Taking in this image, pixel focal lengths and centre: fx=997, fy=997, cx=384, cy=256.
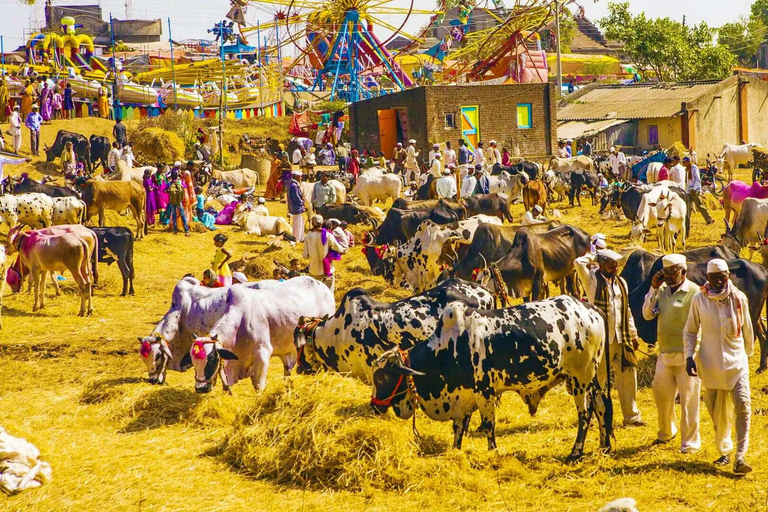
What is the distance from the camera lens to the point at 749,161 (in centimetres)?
3500

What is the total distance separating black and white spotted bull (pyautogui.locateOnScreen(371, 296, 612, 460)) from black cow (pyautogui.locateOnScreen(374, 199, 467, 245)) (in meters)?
10.0

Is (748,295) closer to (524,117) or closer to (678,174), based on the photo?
(678,174)

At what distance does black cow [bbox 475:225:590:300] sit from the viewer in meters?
13.5

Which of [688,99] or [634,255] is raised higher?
[688,99]

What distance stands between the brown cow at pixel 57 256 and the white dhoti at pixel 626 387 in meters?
9.27

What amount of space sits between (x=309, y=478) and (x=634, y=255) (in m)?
5.77

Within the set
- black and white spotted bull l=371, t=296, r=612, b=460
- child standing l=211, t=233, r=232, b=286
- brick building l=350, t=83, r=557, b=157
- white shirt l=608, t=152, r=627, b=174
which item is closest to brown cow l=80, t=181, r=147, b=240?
child standing l=211, t=233, r=232, b=286

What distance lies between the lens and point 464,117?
3422 centimetres

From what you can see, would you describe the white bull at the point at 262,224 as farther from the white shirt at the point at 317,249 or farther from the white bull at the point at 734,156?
the white bull at the point at 734,156

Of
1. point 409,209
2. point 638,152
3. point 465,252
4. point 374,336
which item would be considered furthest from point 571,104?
point 374,336

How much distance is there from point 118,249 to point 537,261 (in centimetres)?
719

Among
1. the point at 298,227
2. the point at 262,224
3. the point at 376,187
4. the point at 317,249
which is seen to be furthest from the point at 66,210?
the point at 376,187

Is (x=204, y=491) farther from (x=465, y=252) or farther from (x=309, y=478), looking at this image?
(x=465, y=252)

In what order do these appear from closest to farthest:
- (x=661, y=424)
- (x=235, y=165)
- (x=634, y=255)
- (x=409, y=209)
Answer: (x=661, y=424), (x=634, y=255), (x=409, y=209), (x=235, y=165)
